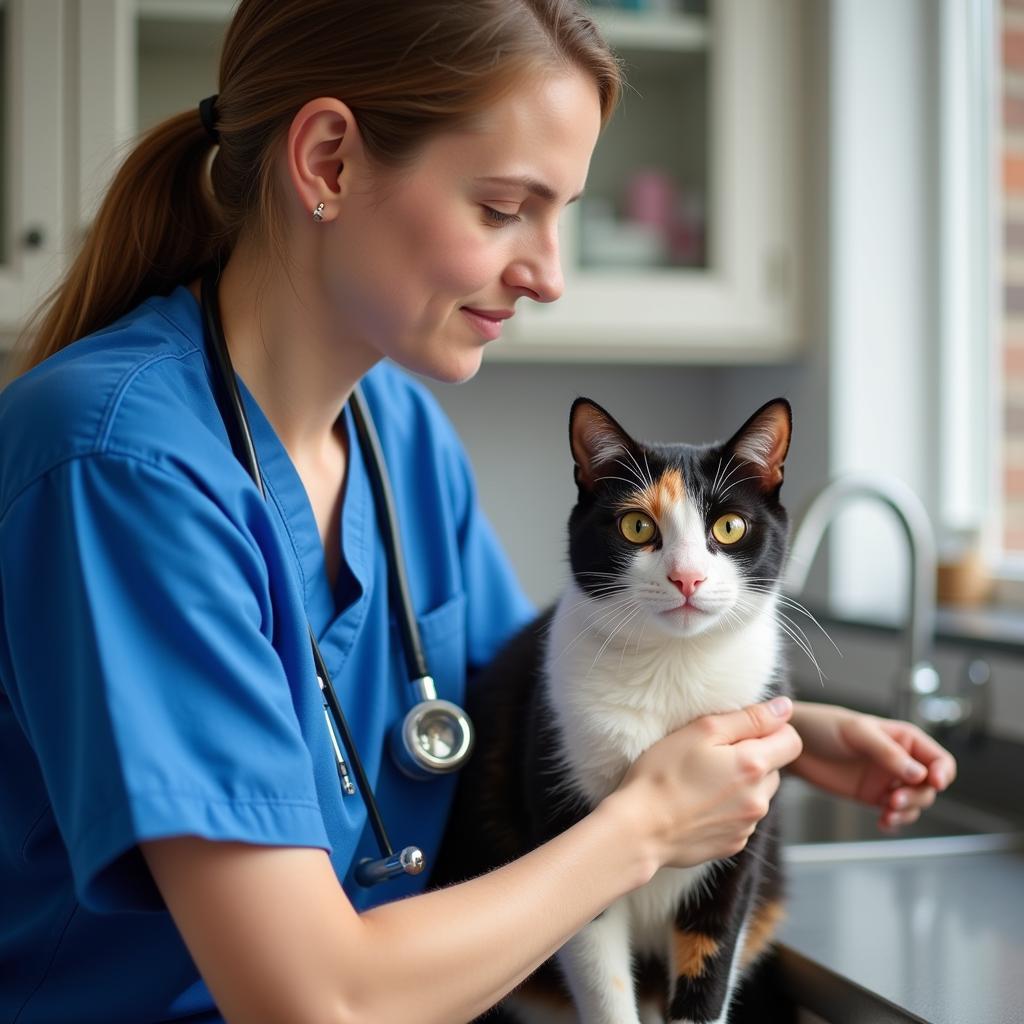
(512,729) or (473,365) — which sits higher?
(473,365)

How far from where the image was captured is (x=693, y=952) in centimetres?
88

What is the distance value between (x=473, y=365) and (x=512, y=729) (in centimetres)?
32

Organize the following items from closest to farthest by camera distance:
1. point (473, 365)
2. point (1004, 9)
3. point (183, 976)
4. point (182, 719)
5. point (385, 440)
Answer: point (182, 719) → point (183, 976) → point (473, 365) → point (385, 440) → point (1004, 9)

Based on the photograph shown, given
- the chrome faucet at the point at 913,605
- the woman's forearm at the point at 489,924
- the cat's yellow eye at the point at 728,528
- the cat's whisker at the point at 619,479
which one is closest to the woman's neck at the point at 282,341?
the cat's whisker at the point at 619,479

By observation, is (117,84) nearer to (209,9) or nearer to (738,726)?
(209,9)

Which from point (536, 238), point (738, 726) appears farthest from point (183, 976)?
point (536, 238)

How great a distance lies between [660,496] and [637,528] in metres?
0.03

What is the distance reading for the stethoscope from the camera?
2.93 feet

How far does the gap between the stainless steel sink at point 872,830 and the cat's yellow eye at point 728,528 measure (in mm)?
418

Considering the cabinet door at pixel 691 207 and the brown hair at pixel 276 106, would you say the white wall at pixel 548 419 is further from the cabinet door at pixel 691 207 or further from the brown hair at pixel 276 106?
the brown hair at pixel 276 106

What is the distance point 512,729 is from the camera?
3.36 feet

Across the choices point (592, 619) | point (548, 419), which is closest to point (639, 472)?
point (592, 619)

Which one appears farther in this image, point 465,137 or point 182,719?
point 465,137

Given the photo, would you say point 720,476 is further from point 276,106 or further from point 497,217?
point 276,106
